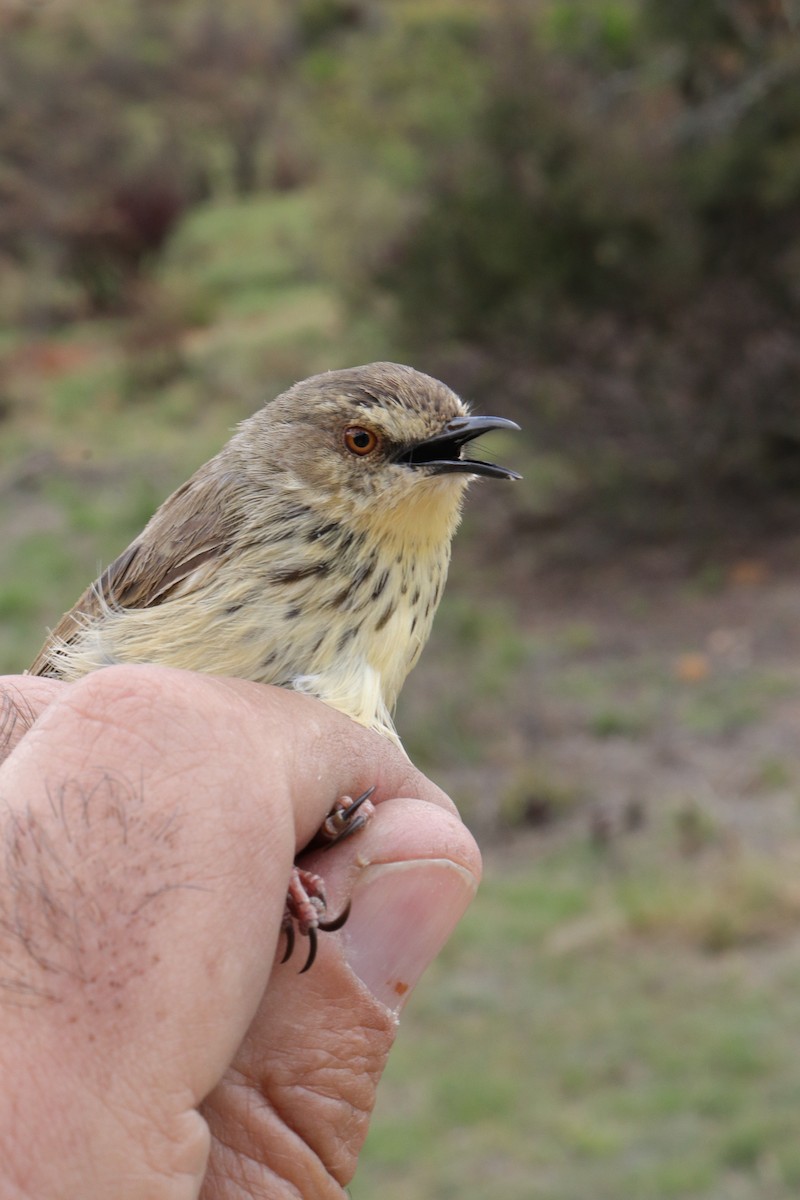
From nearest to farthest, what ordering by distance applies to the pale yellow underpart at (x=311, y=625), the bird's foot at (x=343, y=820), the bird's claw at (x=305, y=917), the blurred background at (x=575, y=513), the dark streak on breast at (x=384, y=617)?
the bird's claw at (x=305, y=917) → the bird's foot at (x=343, y=820) → the pale yellow underpart at (x=311, y=625) → the dark streak on breast at (x=384, y=617) → the blurred background at (x=575, y=513)

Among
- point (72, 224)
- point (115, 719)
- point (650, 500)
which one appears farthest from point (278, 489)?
point (72, 224)

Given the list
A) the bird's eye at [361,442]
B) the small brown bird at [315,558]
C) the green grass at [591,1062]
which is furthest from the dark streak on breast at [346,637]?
the green grass at [591,1062]

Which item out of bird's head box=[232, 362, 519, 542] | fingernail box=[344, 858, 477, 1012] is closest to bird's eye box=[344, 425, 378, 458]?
bird's head box=[232, 362, 519, 542]

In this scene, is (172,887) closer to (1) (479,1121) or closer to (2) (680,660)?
(1) (479,1121)

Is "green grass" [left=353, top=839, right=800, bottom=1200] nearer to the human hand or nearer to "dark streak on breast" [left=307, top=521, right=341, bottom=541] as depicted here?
the human hand

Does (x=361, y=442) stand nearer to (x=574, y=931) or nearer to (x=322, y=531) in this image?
(x=322, y=531)

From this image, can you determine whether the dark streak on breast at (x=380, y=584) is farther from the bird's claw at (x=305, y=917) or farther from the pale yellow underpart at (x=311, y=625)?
the bird's claw at (x=305, y=917)

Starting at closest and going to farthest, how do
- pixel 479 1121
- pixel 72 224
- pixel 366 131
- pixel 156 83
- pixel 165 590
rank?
1. pixel 165 590
2. pixel 479 1121
3. pixel 366 131
4. pixel 72 224
5. pixel 156 83
